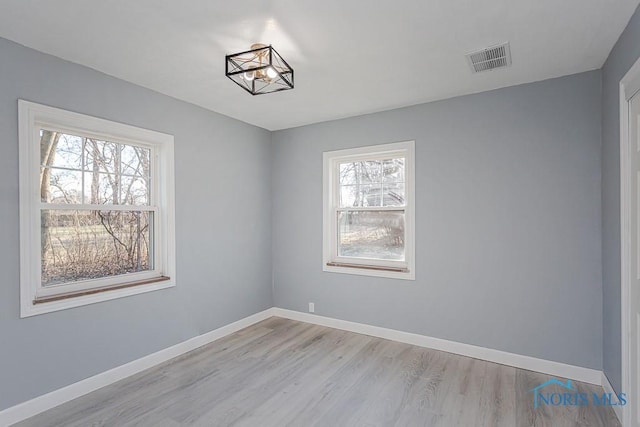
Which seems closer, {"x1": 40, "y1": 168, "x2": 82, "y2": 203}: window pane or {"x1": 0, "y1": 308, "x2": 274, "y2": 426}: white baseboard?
{"x1": 0, "y1": 308, "x2": 274, "y2": 426}: white baseboard

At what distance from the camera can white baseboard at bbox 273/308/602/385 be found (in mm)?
2738

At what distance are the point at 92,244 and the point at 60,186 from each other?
529mm

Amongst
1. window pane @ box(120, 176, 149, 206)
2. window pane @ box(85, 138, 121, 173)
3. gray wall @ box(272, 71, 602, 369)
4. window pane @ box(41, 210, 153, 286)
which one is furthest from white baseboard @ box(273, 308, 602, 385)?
window pane @ box(85, 138, 121, 173)

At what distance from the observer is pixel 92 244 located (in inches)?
109

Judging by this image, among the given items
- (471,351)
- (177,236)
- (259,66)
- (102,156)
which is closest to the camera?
(259,66)

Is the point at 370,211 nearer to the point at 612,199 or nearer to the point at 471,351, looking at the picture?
the point at 471,351

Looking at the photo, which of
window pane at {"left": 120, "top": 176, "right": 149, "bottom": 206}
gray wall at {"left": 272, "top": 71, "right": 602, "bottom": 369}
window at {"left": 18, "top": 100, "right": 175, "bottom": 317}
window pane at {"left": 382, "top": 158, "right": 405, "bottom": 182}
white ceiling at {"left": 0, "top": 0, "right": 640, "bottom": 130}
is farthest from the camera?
window pane at {"left": 382, "top": 158, "right": 405, "bottom": 182}

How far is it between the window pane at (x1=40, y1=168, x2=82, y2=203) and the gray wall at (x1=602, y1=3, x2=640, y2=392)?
3964 millimetres

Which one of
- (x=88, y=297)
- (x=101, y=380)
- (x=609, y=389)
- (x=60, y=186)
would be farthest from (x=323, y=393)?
(x=60, y=186)

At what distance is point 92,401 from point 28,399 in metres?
0.39

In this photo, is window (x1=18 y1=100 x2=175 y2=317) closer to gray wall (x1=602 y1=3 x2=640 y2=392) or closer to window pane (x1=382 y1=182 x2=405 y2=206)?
window pane (x1=382 y1=182 x2=405 y2=206)

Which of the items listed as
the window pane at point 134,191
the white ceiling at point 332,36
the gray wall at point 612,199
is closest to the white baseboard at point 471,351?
the gray wall at point 612,199

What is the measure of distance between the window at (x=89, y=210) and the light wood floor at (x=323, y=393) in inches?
32.6

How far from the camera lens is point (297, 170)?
4.36m
